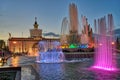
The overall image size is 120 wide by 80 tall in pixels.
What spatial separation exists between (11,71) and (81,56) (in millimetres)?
15189

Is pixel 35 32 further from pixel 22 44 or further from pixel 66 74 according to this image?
pixel 66 74

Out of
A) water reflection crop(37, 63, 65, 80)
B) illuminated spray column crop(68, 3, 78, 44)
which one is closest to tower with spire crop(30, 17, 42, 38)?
illuminated spray column crop(68, 3, 78, 44)

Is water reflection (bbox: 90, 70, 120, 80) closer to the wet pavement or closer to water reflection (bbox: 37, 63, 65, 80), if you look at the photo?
the wet pavement

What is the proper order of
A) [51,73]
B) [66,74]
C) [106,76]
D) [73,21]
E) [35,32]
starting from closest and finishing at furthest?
[106,76] → [66,74] → [51,73] → [73,21] → [35,32]

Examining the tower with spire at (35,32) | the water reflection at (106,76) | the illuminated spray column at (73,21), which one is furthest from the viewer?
the tower with spire at (35,32)

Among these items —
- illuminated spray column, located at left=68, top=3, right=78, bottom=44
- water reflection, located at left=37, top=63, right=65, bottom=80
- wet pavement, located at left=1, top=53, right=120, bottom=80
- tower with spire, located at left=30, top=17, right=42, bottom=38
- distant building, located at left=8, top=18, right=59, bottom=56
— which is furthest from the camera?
tower with spire, located at left=30, top=17, right=42, bottom=38

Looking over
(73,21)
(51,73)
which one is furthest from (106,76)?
(73,21)

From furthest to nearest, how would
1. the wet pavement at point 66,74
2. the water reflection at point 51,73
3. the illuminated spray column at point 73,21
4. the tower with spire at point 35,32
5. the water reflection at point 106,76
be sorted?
1. the tower with spire at point 35,32
2. the illuminated spray column at point 73,21
3. the water reflection at point 51,73
4. the wet pavement at point 66,74
5. the water reflection at point 106,76

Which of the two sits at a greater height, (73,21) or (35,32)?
(35,32)

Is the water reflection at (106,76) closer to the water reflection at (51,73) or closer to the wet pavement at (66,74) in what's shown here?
the wet pavement at (66,74)

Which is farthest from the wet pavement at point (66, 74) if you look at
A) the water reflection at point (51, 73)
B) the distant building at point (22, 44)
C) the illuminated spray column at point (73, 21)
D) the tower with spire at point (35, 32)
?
the tower with spire at point (35, 32)

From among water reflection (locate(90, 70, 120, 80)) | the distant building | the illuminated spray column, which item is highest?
the illuminated spray column

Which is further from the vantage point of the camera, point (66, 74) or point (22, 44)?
point (22, 44)

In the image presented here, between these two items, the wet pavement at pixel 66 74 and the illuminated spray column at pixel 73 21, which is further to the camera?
the illuminated spray column at pixel 73 21
